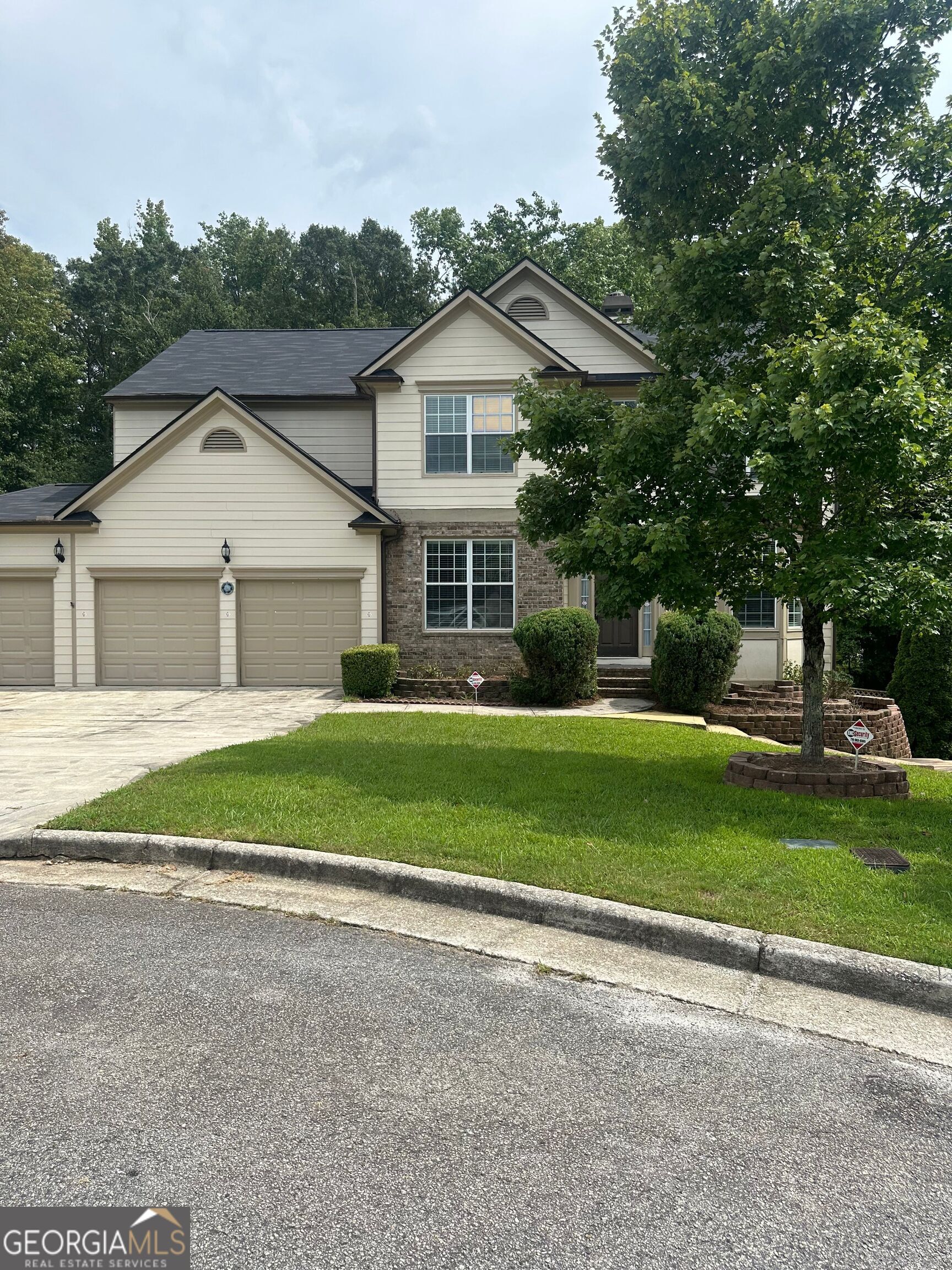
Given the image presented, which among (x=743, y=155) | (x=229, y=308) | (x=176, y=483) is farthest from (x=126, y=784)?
(x=229, y=308)

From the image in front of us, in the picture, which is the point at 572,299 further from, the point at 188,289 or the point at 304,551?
the point at 188,289

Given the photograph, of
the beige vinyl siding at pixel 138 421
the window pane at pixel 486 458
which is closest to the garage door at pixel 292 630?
the window pane at pixel 486 458

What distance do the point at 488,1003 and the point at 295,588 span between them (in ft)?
49.1

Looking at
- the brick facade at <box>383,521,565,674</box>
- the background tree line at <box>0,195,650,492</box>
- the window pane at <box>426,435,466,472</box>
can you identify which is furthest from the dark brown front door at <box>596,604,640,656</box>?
the background tree line at <box>0,195,650,492</box>

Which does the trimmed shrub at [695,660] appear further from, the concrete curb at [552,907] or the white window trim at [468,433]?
the concrete curb at [552,907]

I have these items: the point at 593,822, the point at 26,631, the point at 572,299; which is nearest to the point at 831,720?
the point at 593,822

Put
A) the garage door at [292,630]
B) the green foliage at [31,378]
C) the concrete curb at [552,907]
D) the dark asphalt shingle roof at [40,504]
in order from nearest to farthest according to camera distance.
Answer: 1. the concrete curb at [552,907]
2. the dark asphalt shingle roof at [40,504]
3. the garage door at [292,630]
4. the green foliage at [31,378]

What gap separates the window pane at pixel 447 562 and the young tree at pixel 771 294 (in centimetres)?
917

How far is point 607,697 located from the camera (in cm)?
1614

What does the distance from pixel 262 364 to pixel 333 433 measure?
327 centimetres

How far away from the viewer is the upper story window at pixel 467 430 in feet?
60.6

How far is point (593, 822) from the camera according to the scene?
682 cm

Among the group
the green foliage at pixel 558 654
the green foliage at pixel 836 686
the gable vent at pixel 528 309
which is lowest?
the green foliage at pixel 836 686

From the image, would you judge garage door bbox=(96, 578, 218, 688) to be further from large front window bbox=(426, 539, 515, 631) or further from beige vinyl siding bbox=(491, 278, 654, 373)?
beige vinyl siding bbox=(491, 278, 654, 373)
